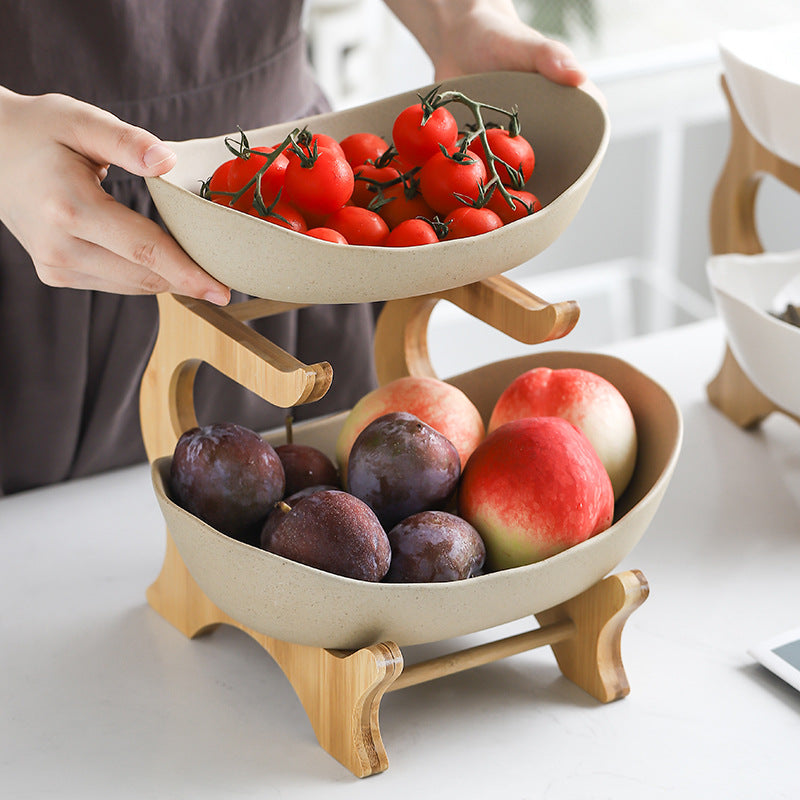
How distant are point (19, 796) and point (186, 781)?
0.33 ft

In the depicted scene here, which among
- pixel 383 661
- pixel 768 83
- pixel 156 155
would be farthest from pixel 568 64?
pixel 383 661

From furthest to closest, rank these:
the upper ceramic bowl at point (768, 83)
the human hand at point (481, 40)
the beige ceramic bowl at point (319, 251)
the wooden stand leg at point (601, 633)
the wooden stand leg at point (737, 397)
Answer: the wooden stand leg at point (737, 397) < the upper ceramic bowl at point (768, 83) < the human hand at point (481, 40) < the wooden stand leg at point (601, 633) < the beige ceramic bowl at point (319, 251)

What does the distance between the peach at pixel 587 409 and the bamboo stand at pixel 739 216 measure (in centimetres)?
32

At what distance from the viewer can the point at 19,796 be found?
0.65m

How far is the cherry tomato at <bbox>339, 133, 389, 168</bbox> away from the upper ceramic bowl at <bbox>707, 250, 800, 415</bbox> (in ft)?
1.24

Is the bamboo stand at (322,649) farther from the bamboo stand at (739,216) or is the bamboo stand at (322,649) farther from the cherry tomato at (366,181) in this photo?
the bamboo stand at (739,216)

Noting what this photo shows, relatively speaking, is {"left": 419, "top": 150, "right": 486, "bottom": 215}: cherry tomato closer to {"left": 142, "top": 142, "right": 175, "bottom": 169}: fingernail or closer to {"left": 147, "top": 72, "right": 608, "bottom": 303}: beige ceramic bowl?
{"left": 147, "top": 72, "right": 608, "bottom": 303}: beige ceramic bowl

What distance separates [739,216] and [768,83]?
23 centimetres

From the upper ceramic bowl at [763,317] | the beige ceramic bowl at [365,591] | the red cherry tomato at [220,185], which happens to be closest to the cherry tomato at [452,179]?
the red cherry tomato at [220,185]

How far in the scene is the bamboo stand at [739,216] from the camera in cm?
105

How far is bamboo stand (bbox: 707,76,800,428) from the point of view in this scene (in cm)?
105

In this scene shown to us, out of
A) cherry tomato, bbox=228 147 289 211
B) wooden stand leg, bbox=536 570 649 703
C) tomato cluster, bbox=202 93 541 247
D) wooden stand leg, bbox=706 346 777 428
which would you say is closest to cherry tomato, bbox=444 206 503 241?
tomato cluster, bbox=202 93 541 247

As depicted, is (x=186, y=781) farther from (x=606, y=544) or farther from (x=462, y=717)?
(x=606, y=544)

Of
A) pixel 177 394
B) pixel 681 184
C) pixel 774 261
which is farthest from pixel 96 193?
pixel 681 184
